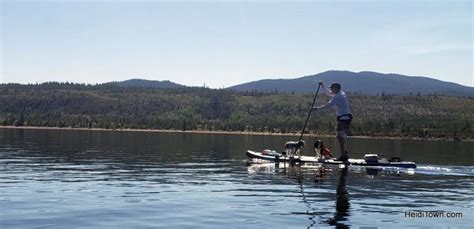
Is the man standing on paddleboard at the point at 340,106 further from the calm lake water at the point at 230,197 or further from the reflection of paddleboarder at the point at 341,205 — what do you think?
the reflection of paddleboarder at the point at 341,205

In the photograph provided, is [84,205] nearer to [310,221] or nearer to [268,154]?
[310,221]

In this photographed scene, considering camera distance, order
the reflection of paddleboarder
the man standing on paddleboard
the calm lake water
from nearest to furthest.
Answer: the reflection of paddleboarder → the calm lake water → the man standing on paddleboard

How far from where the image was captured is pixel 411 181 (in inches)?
1153

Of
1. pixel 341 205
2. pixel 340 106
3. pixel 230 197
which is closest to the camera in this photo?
pixel 341 205

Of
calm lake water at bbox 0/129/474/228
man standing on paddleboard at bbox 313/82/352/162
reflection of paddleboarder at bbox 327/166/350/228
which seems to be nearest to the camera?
reflection of paddleboarder at bbox 327/166/350/228

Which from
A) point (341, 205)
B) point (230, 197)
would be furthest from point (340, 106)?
point (341, 205)

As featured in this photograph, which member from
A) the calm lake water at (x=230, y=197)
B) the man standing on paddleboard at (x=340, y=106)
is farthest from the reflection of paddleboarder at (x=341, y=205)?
the man standing on paddleboard at (x=340, y=106)

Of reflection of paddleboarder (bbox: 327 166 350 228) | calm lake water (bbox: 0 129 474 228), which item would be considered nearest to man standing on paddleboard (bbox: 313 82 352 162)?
calm lake water (bbox: 0 129 474 228)

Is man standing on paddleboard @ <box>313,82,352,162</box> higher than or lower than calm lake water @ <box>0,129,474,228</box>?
higher

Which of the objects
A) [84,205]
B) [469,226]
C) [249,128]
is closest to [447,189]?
[469,226]

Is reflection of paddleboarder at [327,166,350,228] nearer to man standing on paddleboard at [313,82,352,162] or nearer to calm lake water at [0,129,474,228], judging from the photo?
calm lake water at [0,129,474,228]

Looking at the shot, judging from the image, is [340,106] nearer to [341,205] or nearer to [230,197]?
[230,197]

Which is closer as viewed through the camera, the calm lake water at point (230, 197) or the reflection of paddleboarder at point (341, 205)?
the reflection of paddleboarder at point (341, 205)

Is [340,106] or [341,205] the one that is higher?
[340,106]
